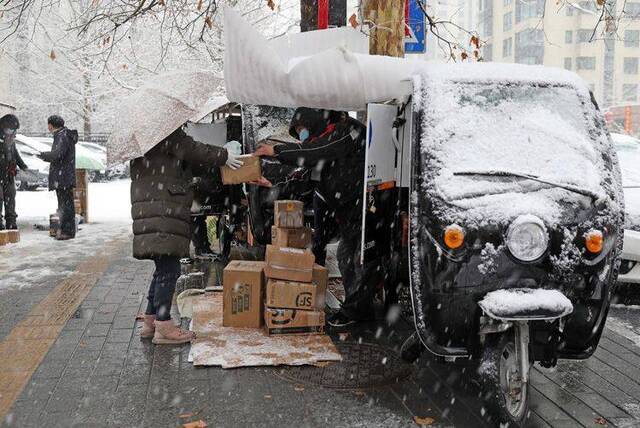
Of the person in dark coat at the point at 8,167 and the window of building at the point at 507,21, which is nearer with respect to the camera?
the person in dark coat at the point at 8,167

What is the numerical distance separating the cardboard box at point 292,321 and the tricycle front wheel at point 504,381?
200 centimetres

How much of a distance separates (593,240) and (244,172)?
273cm

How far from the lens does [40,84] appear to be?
35906mm

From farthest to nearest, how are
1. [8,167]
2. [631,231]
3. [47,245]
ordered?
1. [8,167]
2. [47,245]
3. [631,231]

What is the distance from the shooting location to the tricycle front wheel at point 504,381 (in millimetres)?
3873

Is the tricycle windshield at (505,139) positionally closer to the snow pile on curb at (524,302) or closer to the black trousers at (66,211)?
the snow pile on curb at (524,302)

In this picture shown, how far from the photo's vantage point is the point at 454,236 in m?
3.97

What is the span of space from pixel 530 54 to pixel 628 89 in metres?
11.3

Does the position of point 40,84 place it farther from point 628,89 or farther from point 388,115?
point 628,89

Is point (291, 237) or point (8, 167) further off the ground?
point (8, 167)

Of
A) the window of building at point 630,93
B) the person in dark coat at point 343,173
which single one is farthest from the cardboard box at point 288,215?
the window of building at point 630,93

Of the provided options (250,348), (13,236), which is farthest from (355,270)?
(13,236)

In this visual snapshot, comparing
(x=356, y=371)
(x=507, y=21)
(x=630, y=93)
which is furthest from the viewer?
(x=507, y=21)

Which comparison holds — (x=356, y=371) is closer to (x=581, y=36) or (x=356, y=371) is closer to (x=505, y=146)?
(x=505, y=146)
